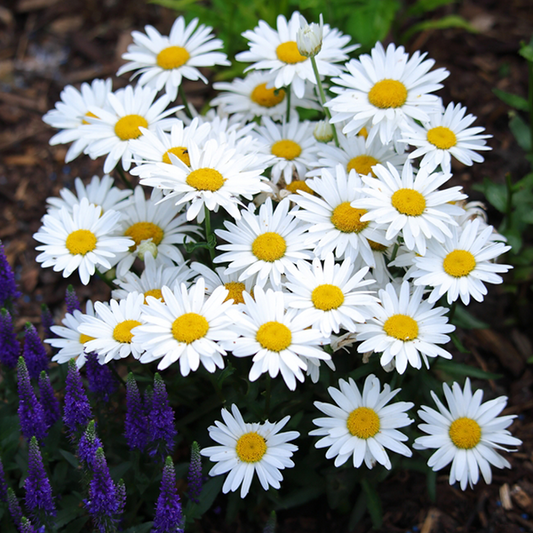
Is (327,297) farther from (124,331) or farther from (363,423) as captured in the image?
(124,331)

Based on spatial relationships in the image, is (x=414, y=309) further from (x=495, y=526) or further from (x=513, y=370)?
(x=513, y=370)

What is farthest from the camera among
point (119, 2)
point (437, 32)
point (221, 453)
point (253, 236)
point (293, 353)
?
point (119, 2)

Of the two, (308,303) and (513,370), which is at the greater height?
(513,370)

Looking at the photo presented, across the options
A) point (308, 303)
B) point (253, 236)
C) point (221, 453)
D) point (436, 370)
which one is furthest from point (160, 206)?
point (436, 370)

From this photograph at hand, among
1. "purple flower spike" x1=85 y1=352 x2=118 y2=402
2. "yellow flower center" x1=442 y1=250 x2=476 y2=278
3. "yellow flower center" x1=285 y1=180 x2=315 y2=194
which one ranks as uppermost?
"yellow flower center" x1=285 y1=180 x2=315 y2=194

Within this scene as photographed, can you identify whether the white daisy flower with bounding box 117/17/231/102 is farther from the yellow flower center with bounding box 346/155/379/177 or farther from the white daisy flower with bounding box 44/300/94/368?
the white daisy flower with bounding box 44/300/94/368

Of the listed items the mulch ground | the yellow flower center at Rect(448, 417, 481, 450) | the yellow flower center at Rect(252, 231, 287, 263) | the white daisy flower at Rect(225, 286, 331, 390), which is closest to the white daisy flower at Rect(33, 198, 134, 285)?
the yellow flower center at Rect(252, 231, 287, 263)

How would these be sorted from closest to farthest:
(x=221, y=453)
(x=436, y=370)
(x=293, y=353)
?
1. (x=293, y=353)
2. (x=221, y=453)
3. (x=436, y=370)
